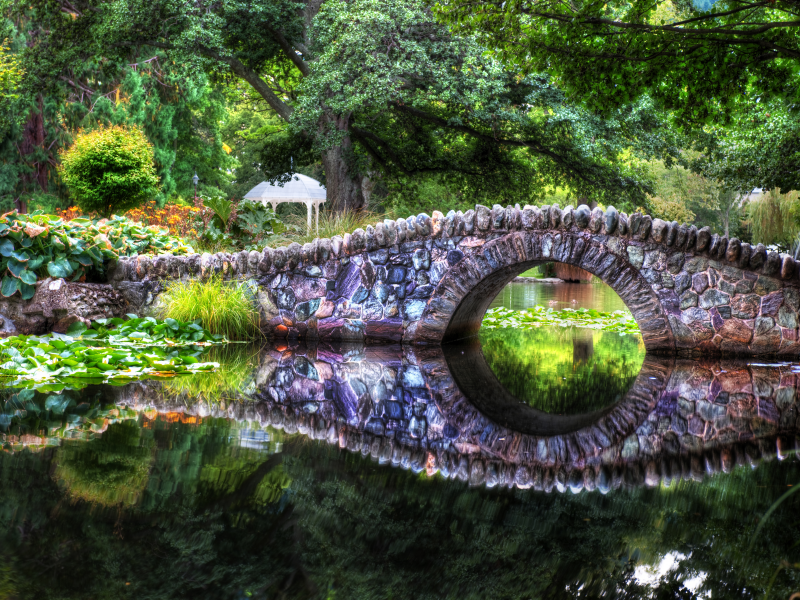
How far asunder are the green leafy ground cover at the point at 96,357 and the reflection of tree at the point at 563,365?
2818 millimetres

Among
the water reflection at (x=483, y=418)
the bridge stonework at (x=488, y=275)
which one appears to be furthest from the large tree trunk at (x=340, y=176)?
the water reflection at (x=483, y=418)

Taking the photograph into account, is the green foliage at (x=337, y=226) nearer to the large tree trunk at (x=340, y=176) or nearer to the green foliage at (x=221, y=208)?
the green foliage at (x=221, y=208)

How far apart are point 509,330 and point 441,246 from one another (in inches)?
110

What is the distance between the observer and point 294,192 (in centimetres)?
2398

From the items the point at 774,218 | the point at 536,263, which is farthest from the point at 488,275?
the point at 774,218

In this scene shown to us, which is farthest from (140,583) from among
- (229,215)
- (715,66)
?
(229,215)

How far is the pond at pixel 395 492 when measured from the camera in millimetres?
2158

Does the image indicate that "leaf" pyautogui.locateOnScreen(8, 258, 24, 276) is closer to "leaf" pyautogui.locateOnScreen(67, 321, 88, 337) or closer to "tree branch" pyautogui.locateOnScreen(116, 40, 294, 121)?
"leaf" pyautogui.locateOnScreen(67, 321, 88, 337)

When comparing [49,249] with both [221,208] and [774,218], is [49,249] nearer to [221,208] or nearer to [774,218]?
[221,208]

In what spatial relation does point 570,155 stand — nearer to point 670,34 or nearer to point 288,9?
point 288,9

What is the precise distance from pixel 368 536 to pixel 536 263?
6.12 m

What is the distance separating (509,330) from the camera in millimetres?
10828

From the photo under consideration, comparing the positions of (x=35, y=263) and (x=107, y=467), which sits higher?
(x=35, y=263)

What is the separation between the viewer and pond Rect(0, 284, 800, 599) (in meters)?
2.16
